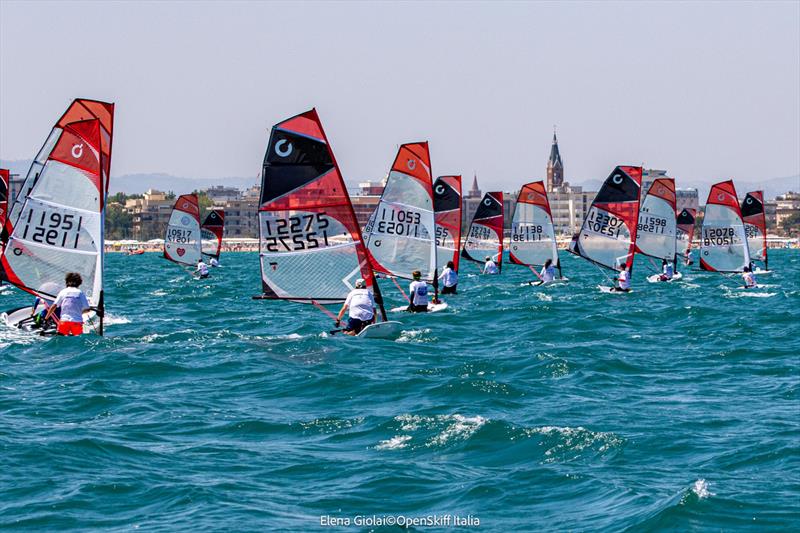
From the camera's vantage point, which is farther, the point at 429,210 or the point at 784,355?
the point at 429,210

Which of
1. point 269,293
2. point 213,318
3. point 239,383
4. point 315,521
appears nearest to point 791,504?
point 315,521

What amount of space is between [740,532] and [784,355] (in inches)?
533

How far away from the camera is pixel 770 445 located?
14.6m

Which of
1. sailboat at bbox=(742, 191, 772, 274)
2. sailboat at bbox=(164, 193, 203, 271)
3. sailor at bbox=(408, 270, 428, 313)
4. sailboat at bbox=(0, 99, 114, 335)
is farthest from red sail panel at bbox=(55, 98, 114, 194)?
sailboat at bbox=(742, 191, 772, 274)

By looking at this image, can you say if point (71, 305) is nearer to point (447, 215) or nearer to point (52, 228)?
point (52, 228)

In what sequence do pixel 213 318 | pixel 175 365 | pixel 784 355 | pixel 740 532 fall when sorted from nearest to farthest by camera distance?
pixel 740 532 < pixel 175 365 < pixel 784 355 < pixel 213 318

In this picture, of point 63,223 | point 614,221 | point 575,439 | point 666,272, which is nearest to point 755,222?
point 666,272

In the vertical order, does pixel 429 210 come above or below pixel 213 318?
above

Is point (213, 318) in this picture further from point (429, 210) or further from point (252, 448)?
point (252, 448)

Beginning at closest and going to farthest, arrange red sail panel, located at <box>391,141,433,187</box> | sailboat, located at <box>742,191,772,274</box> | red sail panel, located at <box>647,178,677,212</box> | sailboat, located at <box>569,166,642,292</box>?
red sail panel, located at <box>391,141,433,187</box>
sailboat, located at <box>569,166,642,292</box>
red sail panel, located at <box>647,178,677,212</box>
sailboat, located at <box>742,191,772,274</box>

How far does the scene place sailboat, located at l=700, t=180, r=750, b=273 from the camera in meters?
55.9

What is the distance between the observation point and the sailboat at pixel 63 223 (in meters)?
25.2

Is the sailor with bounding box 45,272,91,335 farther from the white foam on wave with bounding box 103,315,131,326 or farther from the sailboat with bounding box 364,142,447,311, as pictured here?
the sailboat with bounding box 364,142,447,311

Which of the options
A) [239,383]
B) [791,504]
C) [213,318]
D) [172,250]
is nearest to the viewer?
[791,504]
